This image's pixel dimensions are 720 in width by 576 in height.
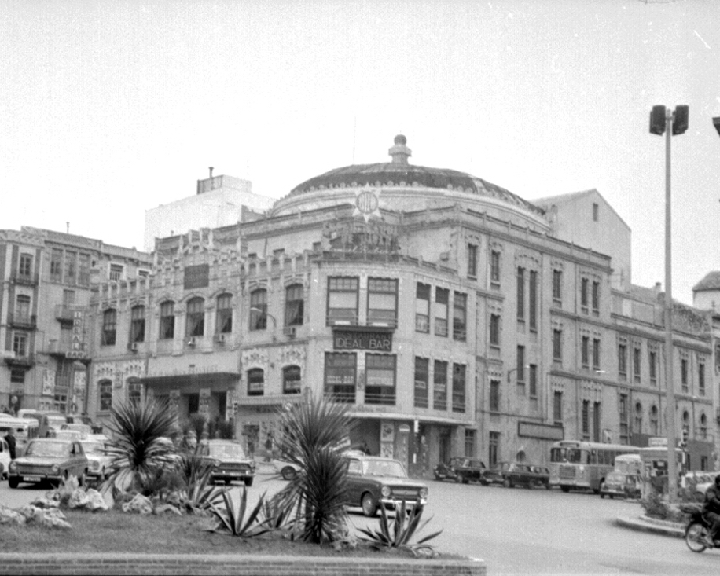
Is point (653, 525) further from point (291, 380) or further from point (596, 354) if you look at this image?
point (596, 354)

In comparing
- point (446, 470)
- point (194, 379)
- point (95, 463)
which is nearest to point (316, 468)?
point (95, 463)

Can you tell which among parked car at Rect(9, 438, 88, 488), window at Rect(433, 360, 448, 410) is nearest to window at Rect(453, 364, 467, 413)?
window at Rect(433, 360, 448, 410)

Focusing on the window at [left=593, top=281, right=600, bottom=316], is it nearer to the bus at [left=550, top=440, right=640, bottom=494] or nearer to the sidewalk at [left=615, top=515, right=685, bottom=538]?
the bus at [left=550, top=440, right=640, bottom=494]

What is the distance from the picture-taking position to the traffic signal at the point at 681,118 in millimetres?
29078

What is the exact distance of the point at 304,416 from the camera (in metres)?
16.8

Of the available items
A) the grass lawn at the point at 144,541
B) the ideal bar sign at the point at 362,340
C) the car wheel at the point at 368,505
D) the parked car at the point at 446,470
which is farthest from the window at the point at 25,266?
the grass lawn at the point at 144,541

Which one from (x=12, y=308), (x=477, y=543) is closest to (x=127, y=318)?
(x=12, y=308)

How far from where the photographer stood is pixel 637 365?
279 ft

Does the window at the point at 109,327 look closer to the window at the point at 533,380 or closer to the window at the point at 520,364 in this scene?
the window at the point at 520,364

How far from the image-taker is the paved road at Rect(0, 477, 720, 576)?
60.6 ft

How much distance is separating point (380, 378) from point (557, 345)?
63.5 ft

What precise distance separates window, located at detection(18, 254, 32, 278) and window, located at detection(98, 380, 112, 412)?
12764 millimetres

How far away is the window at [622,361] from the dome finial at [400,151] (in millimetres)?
21165

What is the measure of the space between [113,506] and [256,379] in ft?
153
